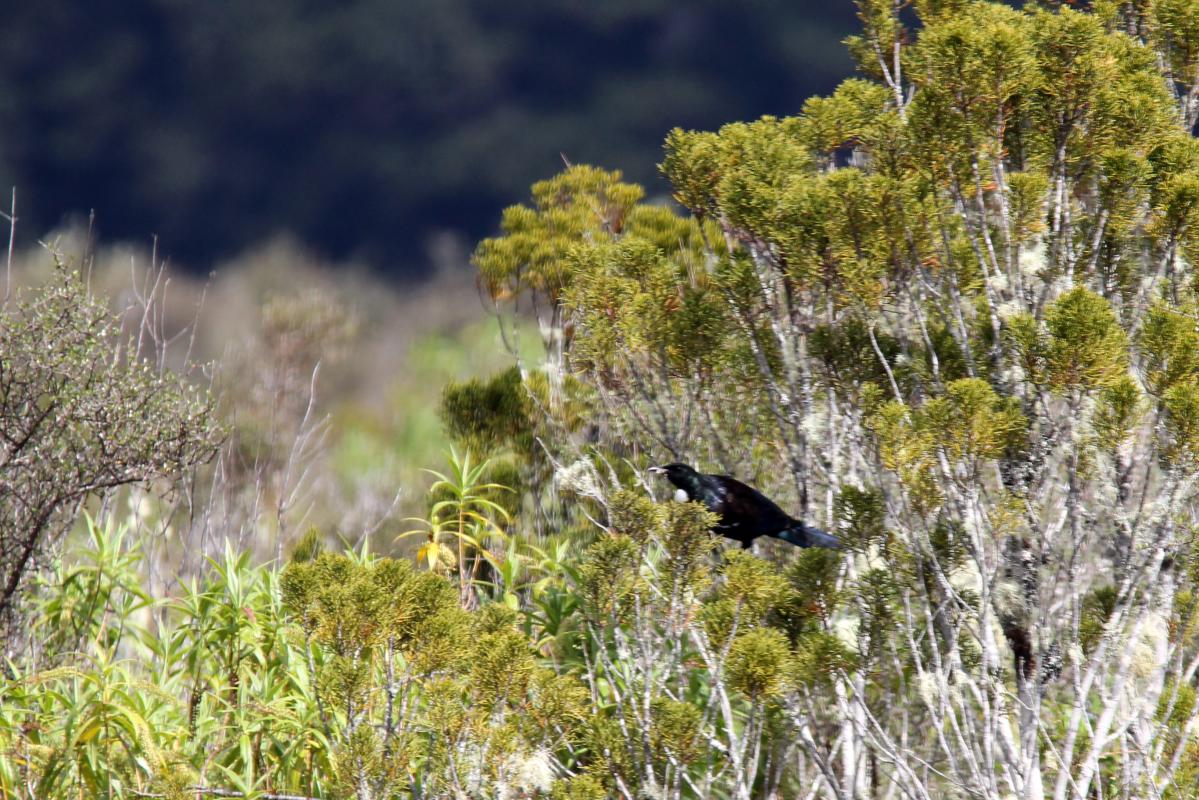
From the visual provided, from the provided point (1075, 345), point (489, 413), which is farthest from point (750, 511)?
point (489, 413)

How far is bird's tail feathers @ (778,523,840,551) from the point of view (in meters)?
2.97

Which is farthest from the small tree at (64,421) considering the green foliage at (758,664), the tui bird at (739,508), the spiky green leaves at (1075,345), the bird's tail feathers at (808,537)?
the spiky green leaves at (1075,345)

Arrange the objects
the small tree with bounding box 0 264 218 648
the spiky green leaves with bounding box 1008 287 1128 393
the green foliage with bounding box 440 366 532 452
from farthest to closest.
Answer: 1. the green foliage with bounding box 440 366 532 452
2. the small tree with bounding box 0 264 218 648
3. the spiky green leaves with bounding box 1008 287 1128 393

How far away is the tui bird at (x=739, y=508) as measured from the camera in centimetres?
305

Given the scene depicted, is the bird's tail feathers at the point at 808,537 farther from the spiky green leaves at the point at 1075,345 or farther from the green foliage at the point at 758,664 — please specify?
the spiky green leaves at the point at 1075,345

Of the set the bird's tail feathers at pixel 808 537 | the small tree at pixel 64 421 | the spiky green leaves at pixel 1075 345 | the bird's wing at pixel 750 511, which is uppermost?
the small tree at pixel 64 421

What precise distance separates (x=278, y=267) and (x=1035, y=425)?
705 cm

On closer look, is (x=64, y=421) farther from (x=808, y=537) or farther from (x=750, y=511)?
(x=808, y=537)

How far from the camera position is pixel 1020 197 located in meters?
2.84

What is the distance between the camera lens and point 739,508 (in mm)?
3062

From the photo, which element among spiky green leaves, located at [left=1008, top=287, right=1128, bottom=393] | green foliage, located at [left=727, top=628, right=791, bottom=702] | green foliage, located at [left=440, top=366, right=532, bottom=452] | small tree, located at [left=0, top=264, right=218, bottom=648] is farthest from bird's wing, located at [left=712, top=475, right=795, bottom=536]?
small tree, located at [left=0, top=264, right=218, bottom=648]

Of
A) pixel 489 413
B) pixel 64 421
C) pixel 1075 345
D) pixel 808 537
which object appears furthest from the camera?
pixel 489 413

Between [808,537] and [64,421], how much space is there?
2.59 meters

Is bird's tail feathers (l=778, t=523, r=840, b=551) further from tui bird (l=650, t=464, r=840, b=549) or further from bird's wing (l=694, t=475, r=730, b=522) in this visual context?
bird's wing (l=694, t=475, r=730, b=522)
